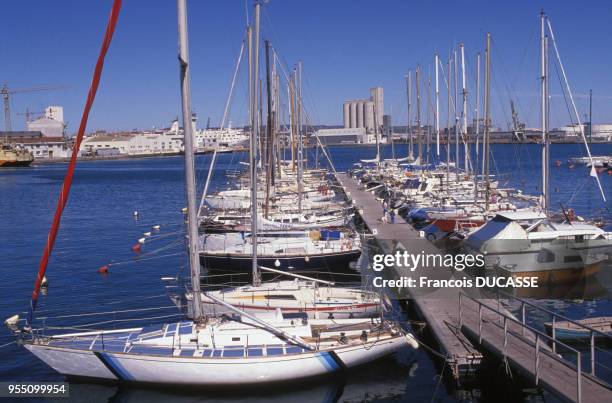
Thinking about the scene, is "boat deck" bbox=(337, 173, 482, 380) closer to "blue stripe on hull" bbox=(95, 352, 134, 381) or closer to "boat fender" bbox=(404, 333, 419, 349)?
"boat fender" bbox=(404, 333, 419, 349)

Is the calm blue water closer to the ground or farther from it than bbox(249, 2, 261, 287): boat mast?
closer to the ground

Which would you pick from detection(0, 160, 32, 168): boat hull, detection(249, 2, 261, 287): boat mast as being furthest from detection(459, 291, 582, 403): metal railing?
detection(0, 160, 32, 168): boat hull

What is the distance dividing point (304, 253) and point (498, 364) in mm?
12420

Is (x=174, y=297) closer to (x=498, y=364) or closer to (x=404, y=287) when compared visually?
(x=404, y=287)

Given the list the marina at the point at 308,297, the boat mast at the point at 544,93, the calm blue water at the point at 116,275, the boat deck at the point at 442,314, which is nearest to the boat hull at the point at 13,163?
the calm blue water at the point at 116,275

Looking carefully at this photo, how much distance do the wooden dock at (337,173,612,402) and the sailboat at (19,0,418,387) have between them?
1389mm

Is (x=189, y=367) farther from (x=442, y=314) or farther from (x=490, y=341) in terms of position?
(x=442, y=314)

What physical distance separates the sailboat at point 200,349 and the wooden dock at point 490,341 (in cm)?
139

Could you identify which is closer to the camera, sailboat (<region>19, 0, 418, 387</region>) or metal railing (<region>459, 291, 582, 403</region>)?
metal railing (<region>459, 291, 582, 403</region>)

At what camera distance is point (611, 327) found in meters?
18.1

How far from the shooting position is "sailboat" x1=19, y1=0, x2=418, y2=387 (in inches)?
598

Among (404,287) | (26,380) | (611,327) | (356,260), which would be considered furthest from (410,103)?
(26,380)

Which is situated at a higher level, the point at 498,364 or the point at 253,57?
the point at 253,57

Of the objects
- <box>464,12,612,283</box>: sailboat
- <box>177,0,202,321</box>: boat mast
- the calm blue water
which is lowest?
the calm blue water
